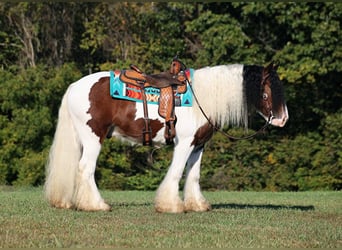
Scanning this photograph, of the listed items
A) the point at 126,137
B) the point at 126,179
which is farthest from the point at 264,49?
the point at 126,137

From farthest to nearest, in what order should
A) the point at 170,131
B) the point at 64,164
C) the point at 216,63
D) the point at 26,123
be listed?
the point at 216,63 < the point at 26,123 < the point at 64,164 < the point at 170,131

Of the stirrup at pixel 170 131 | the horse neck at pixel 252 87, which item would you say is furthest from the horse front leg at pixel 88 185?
the horse neck at pixel 252 87

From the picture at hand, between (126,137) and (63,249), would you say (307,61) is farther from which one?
(63,249)

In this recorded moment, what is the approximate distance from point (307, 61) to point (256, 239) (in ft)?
53.2

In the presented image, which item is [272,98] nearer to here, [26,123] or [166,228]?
[166,228]

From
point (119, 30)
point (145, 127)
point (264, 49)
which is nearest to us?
point (145, 127)

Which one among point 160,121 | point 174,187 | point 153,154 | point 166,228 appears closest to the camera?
→ point 166,228

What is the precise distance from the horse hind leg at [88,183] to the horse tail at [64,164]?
0.46ft

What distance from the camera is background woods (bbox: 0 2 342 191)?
23219mm

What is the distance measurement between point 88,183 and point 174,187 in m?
1.20

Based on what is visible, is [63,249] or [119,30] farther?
[119,30]

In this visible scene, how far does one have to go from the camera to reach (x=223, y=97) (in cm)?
1051

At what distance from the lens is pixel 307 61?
23375mm

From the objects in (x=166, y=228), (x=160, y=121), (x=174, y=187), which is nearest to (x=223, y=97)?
(x=160, y=121)
